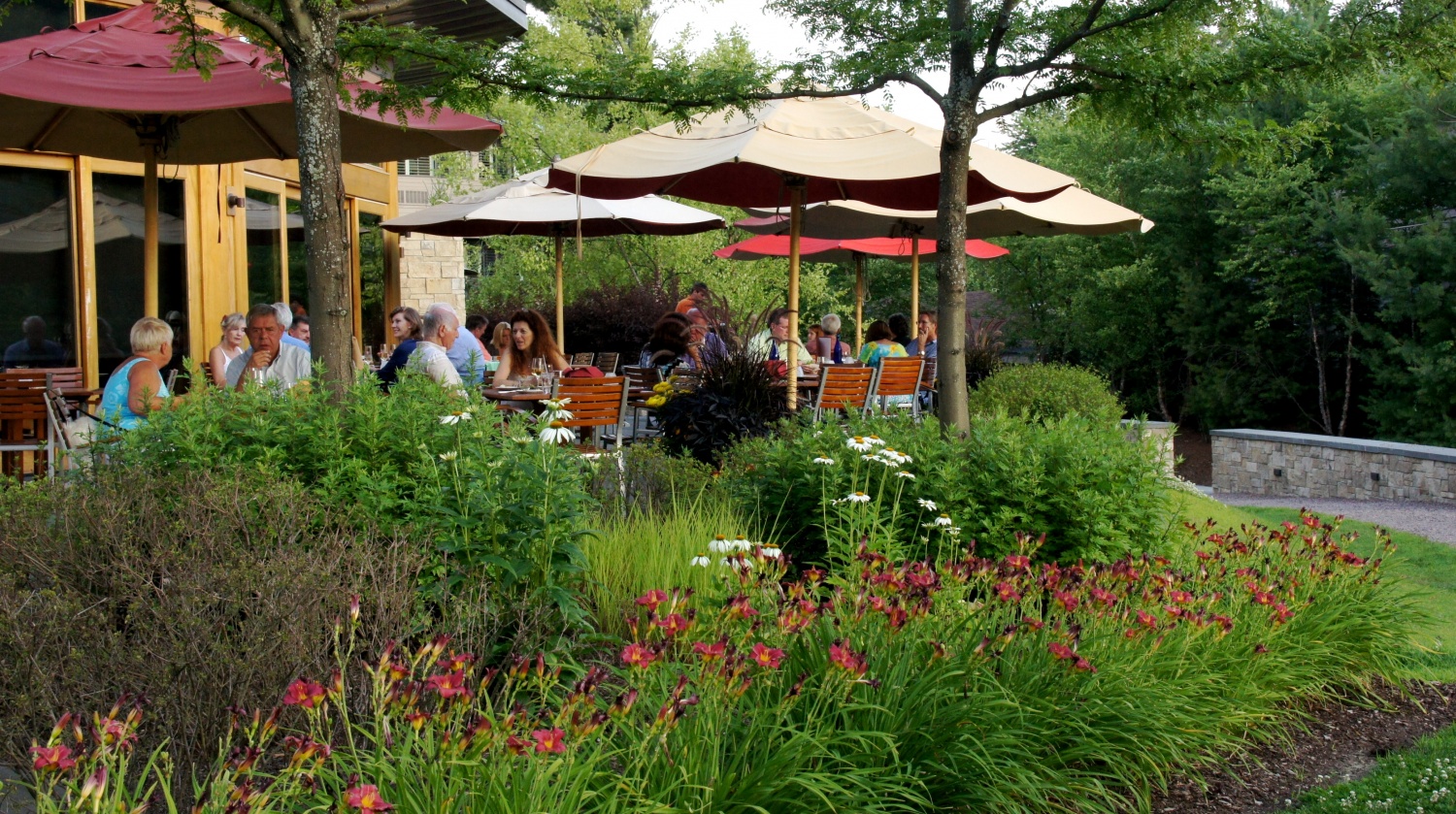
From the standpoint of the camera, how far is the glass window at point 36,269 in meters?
9.76

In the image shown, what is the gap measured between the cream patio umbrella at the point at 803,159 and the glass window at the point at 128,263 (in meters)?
4.36

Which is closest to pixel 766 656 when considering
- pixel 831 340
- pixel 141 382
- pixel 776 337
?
pixel 141 382

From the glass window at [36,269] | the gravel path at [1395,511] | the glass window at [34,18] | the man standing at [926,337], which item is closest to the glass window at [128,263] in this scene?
the glass window at [36,269]

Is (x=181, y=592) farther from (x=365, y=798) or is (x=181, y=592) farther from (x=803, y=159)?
(x=803, y=159)

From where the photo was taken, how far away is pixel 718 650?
8.48 feet

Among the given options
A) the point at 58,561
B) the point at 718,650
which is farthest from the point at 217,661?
the point at 718,650

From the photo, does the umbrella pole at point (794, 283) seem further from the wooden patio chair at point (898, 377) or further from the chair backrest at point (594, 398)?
the chair backrest at point (594, 398)

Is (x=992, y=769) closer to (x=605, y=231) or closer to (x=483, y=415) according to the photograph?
(x=483, y=415)

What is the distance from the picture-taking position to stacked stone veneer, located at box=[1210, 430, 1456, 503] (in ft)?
44.2

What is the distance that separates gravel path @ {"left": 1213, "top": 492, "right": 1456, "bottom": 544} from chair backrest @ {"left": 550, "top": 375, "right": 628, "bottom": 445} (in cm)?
728

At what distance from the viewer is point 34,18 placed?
10.3m

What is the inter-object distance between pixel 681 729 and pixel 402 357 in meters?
5.81

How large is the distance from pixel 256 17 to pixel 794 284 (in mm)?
4656

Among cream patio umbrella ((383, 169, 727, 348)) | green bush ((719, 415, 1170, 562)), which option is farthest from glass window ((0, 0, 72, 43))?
green bush ((719, 415, 1170, 562))
